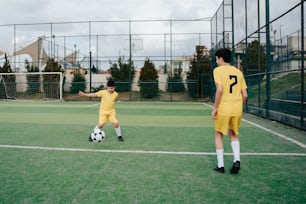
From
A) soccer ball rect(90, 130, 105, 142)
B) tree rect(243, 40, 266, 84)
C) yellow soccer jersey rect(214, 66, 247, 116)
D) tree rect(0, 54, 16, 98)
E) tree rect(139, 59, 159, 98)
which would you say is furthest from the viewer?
tree rect(0, 54, 16, 98)

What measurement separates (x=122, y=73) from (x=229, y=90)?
74.9ft

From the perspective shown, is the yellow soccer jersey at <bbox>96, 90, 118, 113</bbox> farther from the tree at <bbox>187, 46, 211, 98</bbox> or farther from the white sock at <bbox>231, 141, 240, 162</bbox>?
the tree at <bbox>187, 46, 211, 98</bbox>

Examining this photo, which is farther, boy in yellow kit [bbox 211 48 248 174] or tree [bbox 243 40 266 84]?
tree [bbox 243 40 266 84]

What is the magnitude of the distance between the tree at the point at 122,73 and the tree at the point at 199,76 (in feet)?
16.7

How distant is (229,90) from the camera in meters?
4.21

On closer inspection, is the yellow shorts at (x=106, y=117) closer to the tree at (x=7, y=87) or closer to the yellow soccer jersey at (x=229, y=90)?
the yellow soccer jersey at (x=229, y=90)

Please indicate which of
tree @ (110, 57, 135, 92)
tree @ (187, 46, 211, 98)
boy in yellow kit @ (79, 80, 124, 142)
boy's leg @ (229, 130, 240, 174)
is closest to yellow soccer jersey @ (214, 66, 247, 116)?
boy's leg @ (229, 130, 240, 174)

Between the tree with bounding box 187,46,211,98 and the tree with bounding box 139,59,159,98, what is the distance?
2828 millimetres

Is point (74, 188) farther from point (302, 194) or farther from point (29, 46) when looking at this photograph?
point (29, 46)

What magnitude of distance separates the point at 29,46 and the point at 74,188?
33.3m

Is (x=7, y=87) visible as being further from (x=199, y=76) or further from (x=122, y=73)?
(x=199, y=76)

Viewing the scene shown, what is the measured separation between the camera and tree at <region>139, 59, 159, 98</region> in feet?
83.4

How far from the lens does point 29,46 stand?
3356 centimetres

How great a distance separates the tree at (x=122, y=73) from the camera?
85.5 ft
